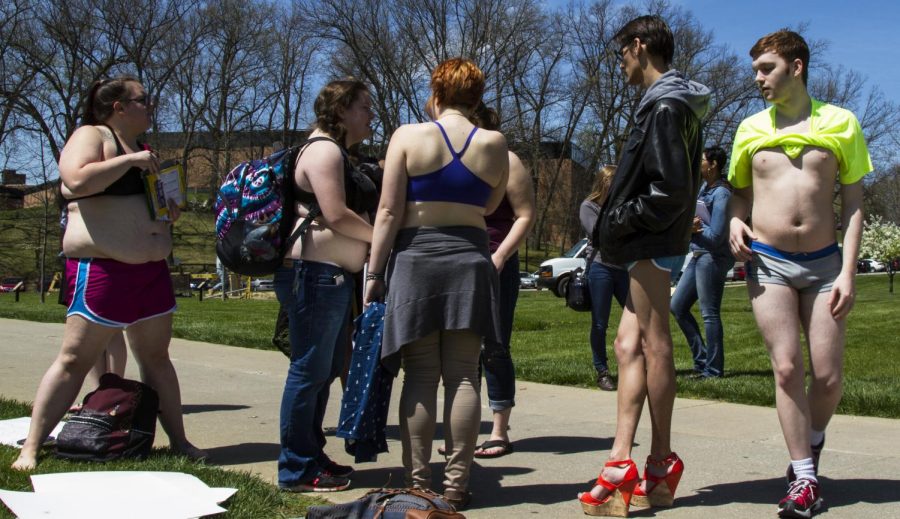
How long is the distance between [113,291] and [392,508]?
1.96 m

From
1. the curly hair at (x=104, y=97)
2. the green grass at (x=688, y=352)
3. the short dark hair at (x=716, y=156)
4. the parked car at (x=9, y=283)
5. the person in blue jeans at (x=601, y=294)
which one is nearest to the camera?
the curly hair at (x=104, y=97)

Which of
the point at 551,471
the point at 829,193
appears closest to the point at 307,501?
the point at 551,471

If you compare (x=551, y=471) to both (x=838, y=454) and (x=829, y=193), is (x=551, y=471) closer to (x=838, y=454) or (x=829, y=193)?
(x=838, y=454)

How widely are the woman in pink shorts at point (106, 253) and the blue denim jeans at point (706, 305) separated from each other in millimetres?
4614

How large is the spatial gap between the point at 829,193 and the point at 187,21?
48.3m

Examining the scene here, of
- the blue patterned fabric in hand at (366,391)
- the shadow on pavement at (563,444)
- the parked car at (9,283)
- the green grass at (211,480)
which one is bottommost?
the parked car at (9,283)

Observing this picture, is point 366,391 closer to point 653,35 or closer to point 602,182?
point 653,35

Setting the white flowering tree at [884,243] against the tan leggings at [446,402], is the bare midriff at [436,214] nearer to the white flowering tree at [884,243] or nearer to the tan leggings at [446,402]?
the tan leggings at [446,402]

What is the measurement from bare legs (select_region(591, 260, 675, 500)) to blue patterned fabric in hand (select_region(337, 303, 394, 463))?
986mm

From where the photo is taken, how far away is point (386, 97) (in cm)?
5116

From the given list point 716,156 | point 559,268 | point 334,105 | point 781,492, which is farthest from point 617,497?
point 559,268

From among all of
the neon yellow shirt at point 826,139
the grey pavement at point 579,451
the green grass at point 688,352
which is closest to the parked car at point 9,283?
the green grass at point 688,352

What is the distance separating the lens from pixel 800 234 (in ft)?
12.4

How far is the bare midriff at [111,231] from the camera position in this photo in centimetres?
448
